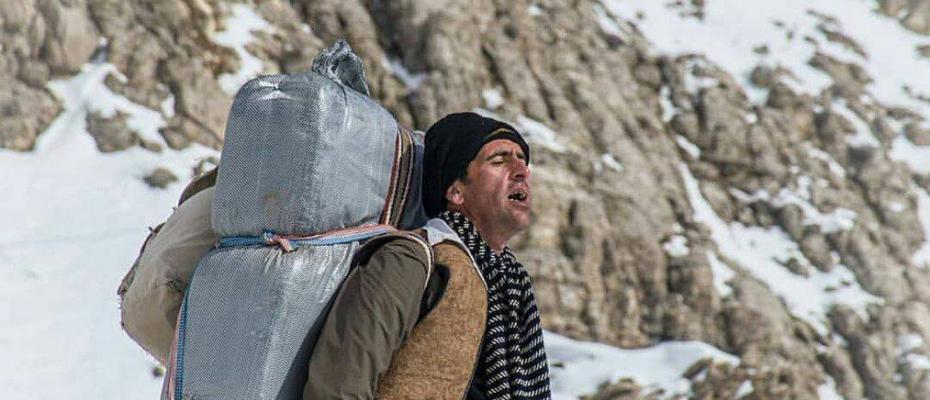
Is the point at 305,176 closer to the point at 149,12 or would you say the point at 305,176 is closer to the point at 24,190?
the point at 24,190

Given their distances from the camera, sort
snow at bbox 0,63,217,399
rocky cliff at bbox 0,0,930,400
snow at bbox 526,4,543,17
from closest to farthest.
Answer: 1. snow at bbox 0,63,217,399
2. rocky cliff at bbox 0,0,930,400
3. snow at bbox 526,4,543,17

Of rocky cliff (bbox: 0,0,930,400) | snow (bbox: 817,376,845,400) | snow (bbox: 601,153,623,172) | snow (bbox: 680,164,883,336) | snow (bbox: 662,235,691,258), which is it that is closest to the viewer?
rocky cliff (bbox: 0,0,930,400)

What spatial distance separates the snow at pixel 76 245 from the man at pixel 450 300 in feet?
23.2

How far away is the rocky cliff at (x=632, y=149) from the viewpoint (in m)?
13.9

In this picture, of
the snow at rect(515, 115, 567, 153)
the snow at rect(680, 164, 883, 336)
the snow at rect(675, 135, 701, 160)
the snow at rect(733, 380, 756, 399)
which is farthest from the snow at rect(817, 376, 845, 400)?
the snow at rect(515, 115, 567, 153)

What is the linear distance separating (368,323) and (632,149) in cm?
1549


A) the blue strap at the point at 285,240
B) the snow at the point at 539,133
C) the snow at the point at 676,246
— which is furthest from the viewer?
the snow at the point at 539,133

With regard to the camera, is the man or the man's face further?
the man's face

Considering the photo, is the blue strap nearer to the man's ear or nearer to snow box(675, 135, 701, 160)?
the man's ear

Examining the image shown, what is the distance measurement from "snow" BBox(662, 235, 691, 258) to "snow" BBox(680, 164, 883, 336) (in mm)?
835

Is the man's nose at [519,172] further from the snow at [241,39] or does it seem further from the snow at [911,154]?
the snow at [911,154]

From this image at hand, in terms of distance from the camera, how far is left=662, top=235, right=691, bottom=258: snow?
15.8m

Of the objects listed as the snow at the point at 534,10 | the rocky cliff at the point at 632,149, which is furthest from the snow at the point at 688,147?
the snow at the point at 534,10

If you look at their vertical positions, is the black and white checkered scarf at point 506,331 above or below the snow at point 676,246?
above
